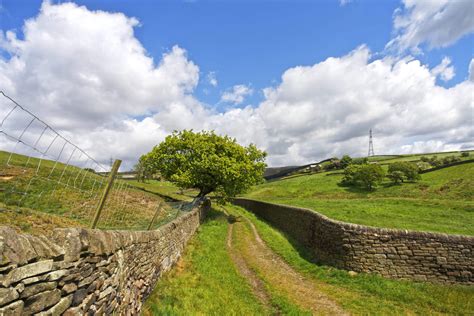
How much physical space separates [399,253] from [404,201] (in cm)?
2147

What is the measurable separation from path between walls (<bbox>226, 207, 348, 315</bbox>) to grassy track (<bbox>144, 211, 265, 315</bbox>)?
1.94ft

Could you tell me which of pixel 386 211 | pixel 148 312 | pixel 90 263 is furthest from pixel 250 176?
pixel 90 263

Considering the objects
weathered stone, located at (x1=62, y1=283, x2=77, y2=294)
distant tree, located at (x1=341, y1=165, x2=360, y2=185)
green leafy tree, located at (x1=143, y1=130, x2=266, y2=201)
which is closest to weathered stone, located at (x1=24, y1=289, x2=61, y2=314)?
weathered stone, located at (x1=62, y1=283, x2=77, y2=294)

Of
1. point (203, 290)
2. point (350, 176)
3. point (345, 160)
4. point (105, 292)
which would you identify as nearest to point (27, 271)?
point (105, 292)

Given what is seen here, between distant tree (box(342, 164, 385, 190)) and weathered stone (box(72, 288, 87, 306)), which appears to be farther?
distant tree (box(342, 164, 385, 190))

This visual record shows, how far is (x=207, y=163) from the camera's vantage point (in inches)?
1009

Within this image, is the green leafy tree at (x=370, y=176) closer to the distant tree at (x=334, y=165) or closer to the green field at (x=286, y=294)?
the distant tree at (x=334, y=165)

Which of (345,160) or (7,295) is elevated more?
(345,160)

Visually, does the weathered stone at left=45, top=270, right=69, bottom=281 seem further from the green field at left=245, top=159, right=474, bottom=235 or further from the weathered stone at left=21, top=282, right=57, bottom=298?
the green field at left=245, top=159, right=474, bottom=235

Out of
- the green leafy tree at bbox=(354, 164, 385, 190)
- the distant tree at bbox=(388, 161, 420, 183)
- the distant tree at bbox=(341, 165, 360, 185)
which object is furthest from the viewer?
the distant tree at bbox=(341, 165, 360, 185)

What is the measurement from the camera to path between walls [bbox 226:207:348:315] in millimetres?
9531

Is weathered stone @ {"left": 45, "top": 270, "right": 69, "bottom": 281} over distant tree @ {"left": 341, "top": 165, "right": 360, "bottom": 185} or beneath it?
beneath

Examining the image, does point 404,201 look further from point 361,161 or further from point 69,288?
point 361,161

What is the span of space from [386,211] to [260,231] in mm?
12100
